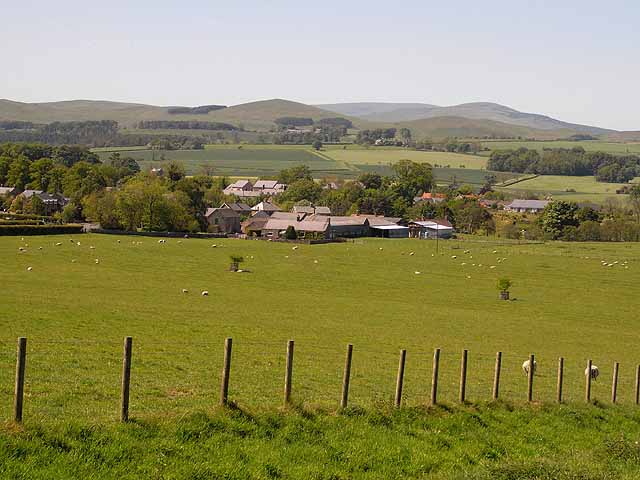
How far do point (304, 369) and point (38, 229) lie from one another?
70.6m

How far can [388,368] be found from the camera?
24.3 meters

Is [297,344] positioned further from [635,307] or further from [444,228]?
[444,228]

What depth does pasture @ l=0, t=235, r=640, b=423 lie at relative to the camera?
1773 cm

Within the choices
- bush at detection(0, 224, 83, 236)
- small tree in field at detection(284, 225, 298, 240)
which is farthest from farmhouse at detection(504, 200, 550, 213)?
bush at detection(0, 224, 83, 236)

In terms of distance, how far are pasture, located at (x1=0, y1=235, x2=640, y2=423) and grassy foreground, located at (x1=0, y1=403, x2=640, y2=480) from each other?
0.81m

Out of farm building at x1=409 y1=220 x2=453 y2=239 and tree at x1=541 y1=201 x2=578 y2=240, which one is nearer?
tree at x1=541 y1=201 x2=578 y2=240

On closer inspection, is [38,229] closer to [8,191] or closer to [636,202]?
[8,191]

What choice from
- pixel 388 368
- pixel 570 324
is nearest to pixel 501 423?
pixel 388 368

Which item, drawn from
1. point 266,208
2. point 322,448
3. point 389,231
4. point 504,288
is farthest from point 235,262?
point 266,208

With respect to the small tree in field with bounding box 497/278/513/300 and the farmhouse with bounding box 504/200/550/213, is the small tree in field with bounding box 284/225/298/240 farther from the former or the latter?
the farmhouse with bounding box 504/200/550/213

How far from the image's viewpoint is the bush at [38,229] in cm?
8300

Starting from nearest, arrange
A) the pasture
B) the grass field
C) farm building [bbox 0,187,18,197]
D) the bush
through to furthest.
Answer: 1. the grass field
2. the pasture
3. the bush
4. farm building [bbox 0,187,18,197]

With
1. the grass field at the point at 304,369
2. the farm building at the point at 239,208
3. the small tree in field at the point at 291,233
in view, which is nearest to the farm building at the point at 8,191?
the farm building at the point at 239,208

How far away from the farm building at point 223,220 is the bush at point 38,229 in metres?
37.0
